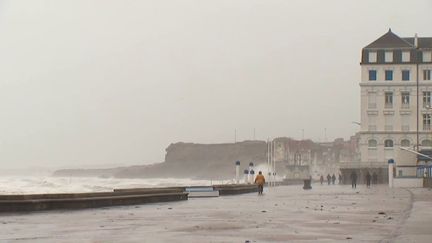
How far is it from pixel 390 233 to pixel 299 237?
184 cm

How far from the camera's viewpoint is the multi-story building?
375 ft

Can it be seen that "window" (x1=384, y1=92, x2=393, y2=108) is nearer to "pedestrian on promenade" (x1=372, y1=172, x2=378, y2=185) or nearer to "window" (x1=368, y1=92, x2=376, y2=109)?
"window" (x1=368, y1=92, x2=376, y2=109)

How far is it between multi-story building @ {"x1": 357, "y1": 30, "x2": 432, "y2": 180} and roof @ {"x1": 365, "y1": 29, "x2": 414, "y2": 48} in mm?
152

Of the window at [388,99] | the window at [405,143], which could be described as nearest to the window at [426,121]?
the window at [405,143]

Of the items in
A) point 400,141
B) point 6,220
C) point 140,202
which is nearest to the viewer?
point 6,220

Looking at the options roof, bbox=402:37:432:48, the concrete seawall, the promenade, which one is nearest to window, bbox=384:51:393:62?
roof, bbox=402:37:432:48

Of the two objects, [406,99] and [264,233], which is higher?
[406,99]

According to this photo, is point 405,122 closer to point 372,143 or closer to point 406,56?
point 372,143

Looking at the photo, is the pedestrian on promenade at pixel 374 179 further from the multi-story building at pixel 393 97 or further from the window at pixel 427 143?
the window at pixel 427 143

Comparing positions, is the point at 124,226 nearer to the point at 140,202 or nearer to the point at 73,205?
the point at 73,205

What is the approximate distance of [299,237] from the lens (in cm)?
1447

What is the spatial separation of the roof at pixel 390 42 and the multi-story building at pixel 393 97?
152 millimetres

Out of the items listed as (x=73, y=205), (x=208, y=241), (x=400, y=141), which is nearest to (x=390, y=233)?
(x=208, y=241)

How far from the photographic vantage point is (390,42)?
118 m
